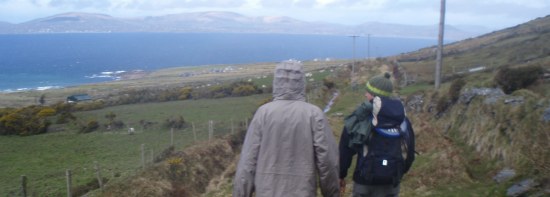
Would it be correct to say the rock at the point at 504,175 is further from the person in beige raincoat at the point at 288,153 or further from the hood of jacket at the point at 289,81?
the hood of jacket at the point at 289,81

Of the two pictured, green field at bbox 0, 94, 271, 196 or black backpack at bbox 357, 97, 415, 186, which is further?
green field at bbox 0, 94, 271, 196

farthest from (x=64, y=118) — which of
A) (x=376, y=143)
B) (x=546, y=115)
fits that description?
(x=376, y=143)

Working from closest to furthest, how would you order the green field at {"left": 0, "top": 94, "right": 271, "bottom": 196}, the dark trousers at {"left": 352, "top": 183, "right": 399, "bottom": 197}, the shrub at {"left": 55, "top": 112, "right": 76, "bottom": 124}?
the dark trousers at {"left": 352, "top": 183, "right": 399, "bottom": 197} → the green field at {"left": 0, "top": 94, "right": 271, "bottom": 196} → the shrub at {"left": 55, "top": 112, "right": 76, "bottom": 124}

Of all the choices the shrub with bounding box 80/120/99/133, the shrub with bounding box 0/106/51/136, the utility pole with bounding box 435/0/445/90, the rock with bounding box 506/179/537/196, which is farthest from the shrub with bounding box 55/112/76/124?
the rock with bounding box 506/179/537/196

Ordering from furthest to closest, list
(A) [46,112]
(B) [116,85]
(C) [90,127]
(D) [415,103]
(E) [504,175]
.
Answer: (B) [116,85] < (A) [46,112] < (C) [90,127] < (D) [415,103] < (E) [504,175]

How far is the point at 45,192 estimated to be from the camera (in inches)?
637

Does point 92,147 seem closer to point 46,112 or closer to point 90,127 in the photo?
point 90,127

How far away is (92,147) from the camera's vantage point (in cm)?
2514

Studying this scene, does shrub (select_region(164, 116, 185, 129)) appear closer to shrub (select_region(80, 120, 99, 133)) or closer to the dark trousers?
shrub (select_region(80, 120, 99, 133))

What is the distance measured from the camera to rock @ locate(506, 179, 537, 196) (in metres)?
8.11

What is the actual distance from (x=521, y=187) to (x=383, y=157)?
460 cm

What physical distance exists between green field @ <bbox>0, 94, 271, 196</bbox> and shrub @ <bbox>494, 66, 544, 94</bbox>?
11.0 meters

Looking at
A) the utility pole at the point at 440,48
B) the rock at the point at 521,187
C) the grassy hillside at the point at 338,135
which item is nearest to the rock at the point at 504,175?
the grassy hillside at the point at 338,135

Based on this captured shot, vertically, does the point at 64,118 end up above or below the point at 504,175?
below
